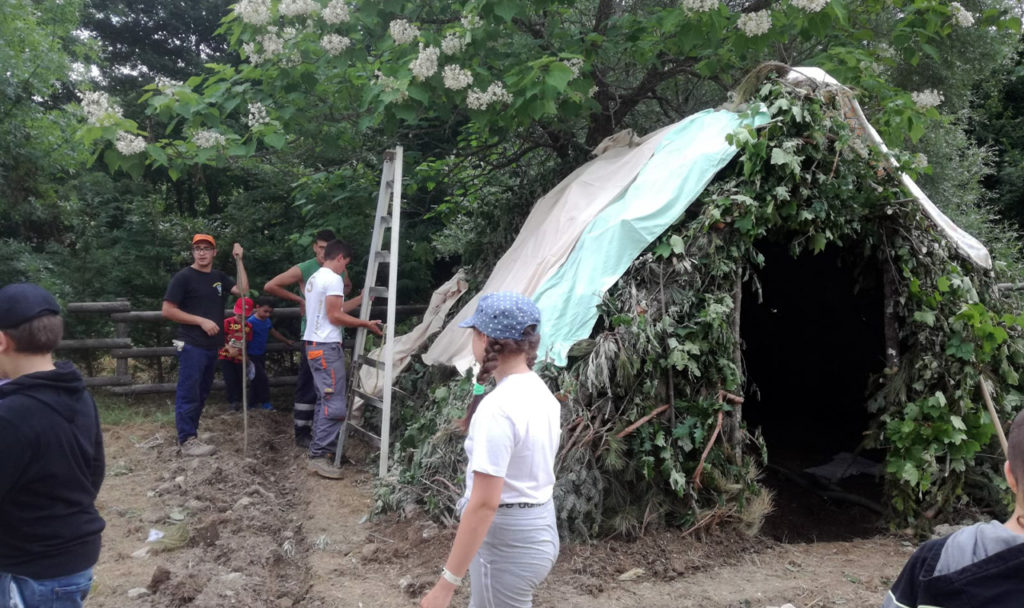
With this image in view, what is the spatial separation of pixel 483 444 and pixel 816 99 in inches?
169

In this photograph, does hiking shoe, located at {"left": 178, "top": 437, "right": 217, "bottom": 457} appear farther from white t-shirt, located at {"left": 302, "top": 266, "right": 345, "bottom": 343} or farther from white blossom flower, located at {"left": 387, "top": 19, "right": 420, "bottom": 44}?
white blossom flower, located at {"left": 387, "top": 19, "right": 420, "bottom": 44}

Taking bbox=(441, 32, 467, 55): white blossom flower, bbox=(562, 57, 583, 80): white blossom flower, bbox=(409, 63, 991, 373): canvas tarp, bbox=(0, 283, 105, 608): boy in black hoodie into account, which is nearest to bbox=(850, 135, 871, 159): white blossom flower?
bbox=(409, 63, 991, 373): canvas tarp

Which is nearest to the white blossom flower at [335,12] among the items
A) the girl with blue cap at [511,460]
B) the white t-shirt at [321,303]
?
the white t-shirt at [321,303]

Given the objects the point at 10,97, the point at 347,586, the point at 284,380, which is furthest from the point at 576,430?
the point at 10,97

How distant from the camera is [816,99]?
554cm

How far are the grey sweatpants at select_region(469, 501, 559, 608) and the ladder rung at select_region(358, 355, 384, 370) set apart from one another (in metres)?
3.99

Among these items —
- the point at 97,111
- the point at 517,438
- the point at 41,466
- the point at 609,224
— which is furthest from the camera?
the point at 97,111

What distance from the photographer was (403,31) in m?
6.21

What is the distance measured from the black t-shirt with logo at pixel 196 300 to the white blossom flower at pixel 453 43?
3.07 m

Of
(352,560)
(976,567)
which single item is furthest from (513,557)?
(352,560)

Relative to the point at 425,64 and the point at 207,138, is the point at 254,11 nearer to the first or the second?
the point at 207,138

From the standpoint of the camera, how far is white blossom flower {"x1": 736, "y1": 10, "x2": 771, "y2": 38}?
6.38 m

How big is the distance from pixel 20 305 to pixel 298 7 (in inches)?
180

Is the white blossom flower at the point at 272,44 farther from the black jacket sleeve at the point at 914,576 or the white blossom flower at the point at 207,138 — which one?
the black jacket sleeve at the point at 914,576
